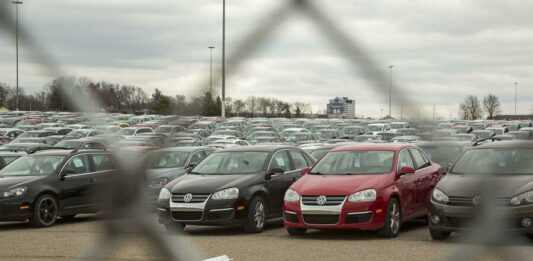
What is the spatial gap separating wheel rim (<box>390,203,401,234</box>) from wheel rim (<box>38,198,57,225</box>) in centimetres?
651

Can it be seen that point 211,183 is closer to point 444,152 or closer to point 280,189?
point 280,189

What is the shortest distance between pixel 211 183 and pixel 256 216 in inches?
35.9

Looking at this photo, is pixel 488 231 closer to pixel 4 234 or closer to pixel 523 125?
pixel 523 125

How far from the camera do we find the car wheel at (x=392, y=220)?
11.7 m

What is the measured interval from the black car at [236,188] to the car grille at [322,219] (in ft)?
4.30

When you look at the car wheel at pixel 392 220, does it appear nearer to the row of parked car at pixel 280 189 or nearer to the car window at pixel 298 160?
the row of parked car at pixel 280 189

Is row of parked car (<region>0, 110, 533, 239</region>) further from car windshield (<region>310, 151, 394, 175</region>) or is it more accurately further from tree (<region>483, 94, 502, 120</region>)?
tree (<region>483, 94, 502, 120</region>)

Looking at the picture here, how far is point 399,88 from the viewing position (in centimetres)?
155

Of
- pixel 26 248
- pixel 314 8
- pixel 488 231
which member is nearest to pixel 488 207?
pixel 488 231

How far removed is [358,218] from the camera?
38.0ft

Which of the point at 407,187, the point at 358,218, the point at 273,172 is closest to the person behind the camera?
the point at 358,218

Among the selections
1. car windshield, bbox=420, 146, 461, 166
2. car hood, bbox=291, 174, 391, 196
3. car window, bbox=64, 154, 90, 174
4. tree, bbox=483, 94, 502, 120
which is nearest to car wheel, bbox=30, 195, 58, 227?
car window, bbox=64, 154, 90, 174

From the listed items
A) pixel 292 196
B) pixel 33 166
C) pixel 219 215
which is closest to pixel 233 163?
pixel 219 215

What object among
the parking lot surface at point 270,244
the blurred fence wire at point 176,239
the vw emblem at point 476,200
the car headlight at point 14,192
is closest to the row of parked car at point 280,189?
the car headlight at point 14,192
